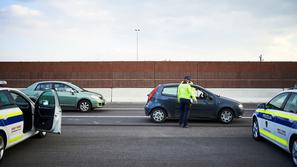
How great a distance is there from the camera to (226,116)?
10727 millimetres

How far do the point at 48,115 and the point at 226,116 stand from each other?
20.6 ft

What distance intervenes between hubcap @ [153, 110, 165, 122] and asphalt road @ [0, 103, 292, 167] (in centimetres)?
75

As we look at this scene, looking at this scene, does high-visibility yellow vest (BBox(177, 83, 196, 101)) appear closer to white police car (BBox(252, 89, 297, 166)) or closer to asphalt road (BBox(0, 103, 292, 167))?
asphalt road (BBox(0, 103, 292, 167))

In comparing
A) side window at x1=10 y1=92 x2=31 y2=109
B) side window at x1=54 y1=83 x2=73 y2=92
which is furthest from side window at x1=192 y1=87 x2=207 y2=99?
side window at x1=54 y1=83 x2=73 y2=92

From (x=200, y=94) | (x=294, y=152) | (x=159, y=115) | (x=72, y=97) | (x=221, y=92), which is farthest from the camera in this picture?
(x=221, y=92)

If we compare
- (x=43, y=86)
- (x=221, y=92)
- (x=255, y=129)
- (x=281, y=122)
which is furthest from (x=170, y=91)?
(x=221, y=92)

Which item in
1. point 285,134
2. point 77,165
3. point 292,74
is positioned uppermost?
point 292,74

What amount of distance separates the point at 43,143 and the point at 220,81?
54.1ft

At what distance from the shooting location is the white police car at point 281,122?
575 cm

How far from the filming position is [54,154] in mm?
6562

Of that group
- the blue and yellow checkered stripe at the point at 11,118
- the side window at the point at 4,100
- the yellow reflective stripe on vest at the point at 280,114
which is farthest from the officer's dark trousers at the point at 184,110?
the side window at the point at 4,100

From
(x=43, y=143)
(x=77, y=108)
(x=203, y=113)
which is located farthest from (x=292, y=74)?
(x=43, y=143)

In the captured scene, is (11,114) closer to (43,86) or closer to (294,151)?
(294,151)

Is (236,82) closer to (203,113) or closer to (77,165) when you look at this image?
(203,113)
